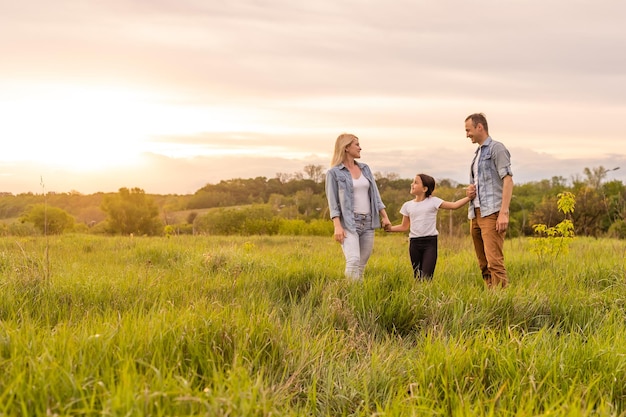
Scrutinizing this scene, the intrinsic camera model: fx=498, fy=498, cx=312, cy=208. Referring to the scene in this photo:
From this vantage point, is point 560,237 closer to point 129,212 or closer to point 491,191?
point 491,191

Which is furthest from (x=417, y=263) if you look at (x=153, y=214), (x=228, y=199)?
(x=228, y=199)

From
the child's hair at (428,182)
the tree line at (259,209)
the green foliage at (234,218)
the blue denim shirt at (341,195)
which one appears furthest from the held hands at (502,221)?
the green foliage at (234,218)

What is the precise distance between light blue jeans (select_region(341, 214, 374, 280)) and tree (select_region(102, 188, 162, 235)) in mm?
51685

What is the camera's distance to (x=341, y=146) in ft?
21.9

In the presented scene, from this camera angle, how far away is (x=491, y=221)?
6531 millimetres

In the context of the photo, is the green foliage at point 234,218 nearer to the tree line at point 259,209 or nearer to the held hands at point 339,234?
the tree line at point 259,209

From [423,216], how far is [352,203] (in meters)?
0.97

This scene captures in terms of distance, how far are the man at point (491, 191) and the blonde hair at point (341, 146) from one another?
1604 millimetres

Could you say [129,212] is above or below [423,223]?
below

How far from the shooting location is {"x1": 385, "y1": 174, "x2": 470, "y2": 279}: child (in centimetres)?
661

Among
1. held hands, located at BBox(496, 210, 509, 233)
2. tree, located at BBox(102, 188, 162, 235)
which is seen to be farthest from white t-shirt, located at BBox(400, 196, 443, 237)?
tree, located at BBox(102, 188, 162, 235)

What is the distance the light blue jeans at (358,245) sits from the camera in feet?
21.0

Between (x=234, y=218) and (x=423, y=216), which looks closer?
(x=423, y=216)

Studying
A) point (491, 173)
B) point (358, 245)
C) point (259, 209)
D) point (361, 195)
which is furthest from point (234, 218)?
point (491, 173)
